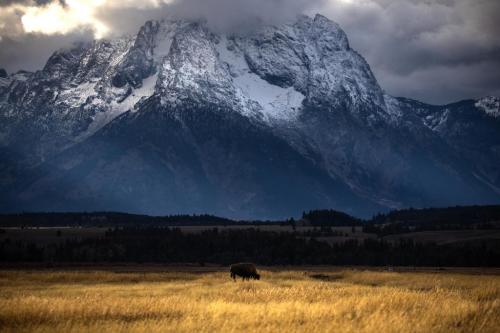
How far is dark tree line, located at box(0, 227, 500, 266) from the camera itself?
148125 millimetres

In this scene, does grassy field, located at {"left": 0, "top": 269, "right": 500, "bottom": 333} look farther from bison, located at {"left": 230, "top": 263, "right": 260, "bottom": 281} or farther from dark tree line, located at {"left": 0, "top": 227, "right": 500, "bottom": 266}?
dark tree line, located at {"left": 0, "top": 227, "right": 500, "bottom": 266}

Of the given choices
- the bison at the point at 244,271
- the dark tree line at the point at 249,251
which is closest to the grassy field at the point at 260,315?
the bison at the point at 244,271

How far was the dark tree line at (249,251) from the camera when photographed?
148 meters

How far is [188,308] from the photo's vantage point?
1209 inches

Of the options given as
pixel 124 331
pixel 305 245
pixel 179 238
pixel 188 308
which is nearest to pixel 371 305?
pixel 188 308

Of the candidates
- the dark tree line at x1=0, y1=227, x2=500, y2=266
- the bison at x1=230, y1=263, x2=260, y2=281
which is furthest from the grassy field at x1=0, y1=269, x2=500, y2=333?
the dark tree line at x1=0, y1=227, x2=500, y2=266

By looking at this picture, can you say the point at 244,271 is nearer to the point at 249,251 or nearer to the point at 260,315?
the point at 260,315

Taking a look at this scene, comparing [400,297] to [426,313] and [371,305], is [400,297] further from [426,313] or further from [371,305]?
[426,313]

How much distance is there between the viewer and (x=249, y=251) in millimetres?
177625

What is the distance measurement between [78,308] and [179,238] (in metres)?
166

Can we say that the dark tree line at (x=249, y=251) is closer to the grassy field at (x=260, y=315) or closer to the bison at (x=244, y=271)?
the bison at (x=244, y=271)

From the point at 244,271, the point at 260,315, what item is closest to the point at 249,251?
the point at 244,271

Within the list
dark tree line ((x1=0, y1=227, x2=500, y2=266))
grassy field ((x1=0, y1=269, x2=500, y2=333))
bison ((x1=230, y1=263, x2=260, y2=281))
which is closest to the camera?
grassy field ((x1=0, y1=269, x2=500, y2=333))

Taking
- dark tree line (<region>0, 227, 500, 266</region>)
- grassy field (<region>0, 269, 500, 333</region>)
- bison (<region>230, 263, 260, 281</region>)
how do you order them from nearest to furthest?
grassy field (<region>0, 269, 500, 333</region>) → bison (<region>230, 263, 260, 281</region>) → dark tree line (<region>0, 227, 500, 266</region>)
